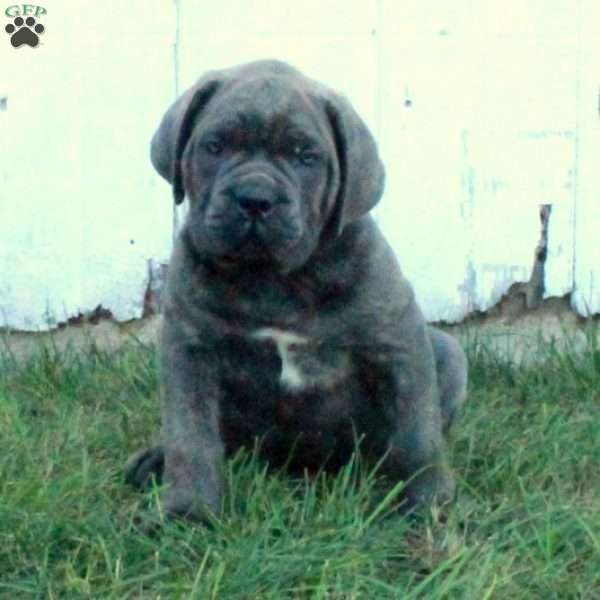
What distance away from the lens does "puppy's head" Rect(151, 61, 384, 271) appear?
3.61 metres

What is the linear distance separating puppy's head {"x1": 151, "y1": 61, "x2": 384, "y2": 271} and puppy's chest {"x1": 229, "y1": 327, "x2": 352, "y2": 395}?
0.63 ft

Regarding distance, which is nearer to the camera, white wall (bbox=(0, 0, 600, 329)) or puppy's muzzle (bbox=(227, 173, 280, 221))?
puppy's muzzle (bbox=(227, 173, 280, 221))

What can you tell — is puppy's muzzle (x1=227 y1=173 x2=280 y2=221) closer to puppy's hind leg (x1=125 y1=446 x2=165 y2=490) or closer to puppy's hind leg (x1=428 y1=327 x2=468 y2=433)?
puppy's hind leg (x1=125 y1=446 x2=165 y2=490)

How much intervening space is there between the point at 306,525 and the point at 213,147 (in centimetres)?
86

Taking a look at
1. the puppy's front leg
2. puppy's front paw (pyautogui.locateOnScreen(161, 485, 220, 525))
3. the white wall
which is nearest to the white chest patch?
the puppy's front leg

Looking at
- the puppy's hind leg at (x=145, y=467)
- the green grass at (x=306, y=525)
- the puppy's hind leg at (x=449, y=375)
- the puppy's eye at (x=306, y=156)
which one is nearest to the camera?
the green grass at (x=306, y=525)

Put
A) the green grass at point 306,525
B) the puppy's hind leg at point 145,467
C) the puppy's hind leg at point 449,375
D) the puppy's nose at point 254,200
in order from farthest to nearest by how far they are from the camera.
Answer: the puppy's hind leg at point 449,375, the puppy's hind leg at point 145,467, the puppy's nose at point 254,200, the green grass at point 306,525

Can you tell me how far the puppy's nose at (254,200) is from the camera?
11.7 feet

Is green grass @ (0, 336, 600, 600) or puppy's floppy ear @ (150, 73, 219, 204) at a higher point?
puppy's floppy ear @ (150, 73, 219, 204)

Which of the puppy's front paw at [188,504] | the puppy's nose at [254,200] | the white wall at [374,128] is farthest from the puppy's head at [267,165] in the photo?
the white wall at [374,128]

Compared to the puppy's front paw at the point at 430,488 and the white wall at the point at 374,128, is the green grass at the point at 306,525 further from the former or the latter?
the white wall at the point at 374,128

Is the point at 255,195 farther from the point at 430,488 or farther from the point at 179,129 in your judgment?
the point at 430,488

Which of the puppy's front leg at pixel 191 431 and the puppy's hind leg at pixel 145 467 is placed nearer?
the puppy's front leg at pixel 191 431

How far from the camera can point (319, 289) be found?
12.5ft
